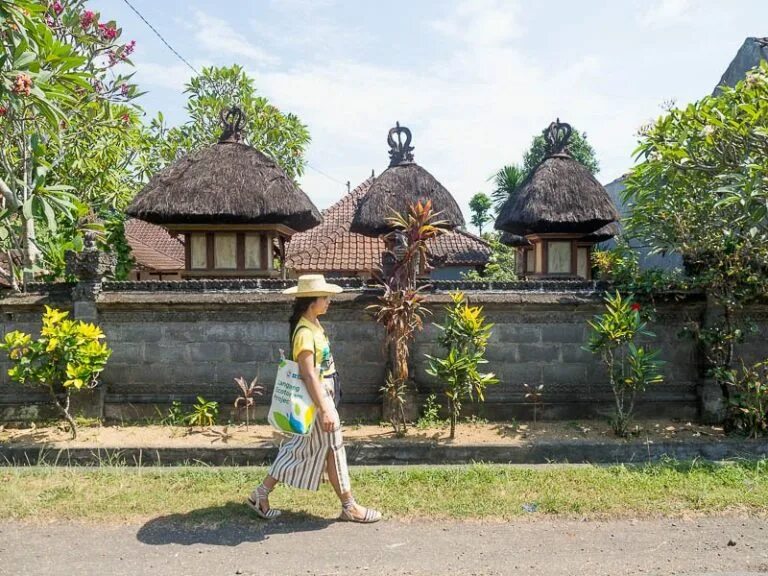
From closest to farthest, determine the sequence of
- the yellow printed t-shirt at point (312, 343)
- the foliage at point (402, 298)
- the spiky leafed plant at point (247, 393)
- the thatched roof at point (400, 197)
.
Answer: the yellow printed t-shirt at point (312, 343) → the foliage at point (402, 298) → the spiky leafed plant at point (247, 393) → the thatched roof at point (400, 197)

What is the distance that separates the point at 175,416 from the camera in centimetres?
700

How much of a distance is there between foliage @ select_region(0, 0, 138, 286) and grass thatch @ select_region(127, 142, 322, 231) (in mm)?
1154

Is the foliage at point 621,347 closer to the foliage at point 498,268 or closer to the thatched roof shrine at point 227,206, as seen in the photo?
the thatched roof shrine at point 227,206

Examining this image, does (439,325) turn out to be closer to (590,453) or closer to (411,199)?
(590,453)

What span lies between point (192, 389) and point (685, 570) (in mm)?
5479

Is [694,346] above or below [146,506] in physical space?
above

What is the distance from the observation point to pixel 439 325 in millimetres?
6848

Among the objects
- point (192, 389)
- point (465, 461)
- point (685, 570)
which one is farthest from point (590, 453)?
point (192, 389)

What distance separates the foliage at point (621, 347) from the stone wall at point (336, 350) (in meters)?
0.50

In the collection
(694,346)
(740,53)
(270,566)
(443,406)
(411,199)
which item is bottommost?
(270,566)

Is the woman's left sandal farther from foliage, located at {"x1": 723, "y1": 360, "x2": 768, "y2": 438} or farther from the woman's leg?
foliage, located at {"x1": 723, "y1": 360, "x2": 768, "y2": 438}

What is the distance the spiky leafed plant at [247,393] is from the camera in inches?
265

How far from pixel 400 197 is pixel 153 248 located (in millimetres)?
16242

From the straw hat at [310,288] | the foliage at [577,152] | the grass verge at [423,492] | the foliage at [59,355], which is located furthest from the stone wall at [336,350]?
the foliage at [577,152]
